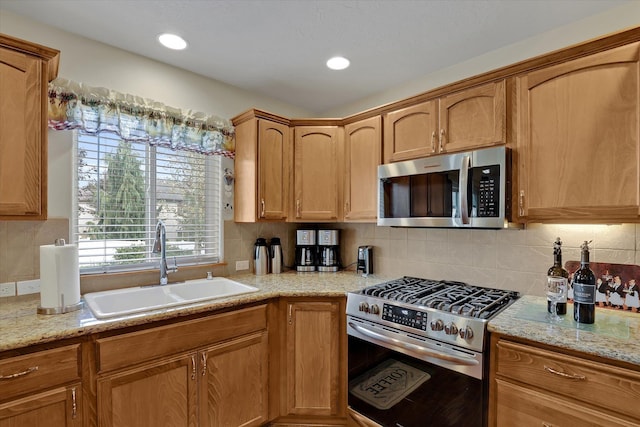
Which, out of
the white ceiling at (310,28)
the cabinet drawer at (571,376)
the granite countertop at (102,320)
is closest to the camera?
the cabinet drawer at (571,376)

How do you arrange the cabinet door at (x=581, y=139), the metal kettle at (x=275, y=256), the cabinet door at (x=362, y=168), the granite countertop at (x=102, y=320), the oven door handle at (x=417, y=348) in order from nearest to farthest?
the granite countertop at (x=102, y=320), the cabinet door at (x=581, y=139), the oven door handle at (x=417, y=348), the cabinet door at (x=362, y=168), the metal kettle at (x=275, y=256)

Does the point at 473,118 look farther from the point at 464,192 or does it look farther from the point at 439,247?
the point at 439,247

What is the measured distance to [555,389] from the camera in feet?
4.24

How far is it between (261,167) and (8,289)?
1619mm

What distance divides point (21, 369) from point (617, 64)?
9.27 ft

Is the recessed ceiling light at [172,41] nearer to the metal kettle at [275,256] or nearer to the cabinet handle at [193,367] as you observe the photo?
the metal kettle at [275,256]

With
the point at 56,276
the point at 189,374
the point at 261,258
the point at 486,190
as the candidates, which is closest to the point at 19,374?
the point at 56,276

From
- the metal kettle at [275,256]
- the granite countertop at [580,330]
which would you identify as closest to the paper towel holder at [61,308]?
the metal kettle at [275,256]

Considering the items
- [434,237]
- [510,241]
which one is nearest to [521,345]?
[510,241]

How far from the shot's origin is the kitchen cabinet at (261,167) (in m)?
2.42

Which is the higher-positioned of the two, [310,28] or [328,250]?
[310,28]

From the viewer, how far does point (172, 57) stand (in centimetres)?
216

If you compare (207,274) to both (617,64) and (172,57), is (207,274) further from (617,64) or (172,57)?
(617,64)

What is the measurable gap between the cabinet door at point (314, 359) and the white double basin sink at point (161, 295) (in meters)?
0.38
